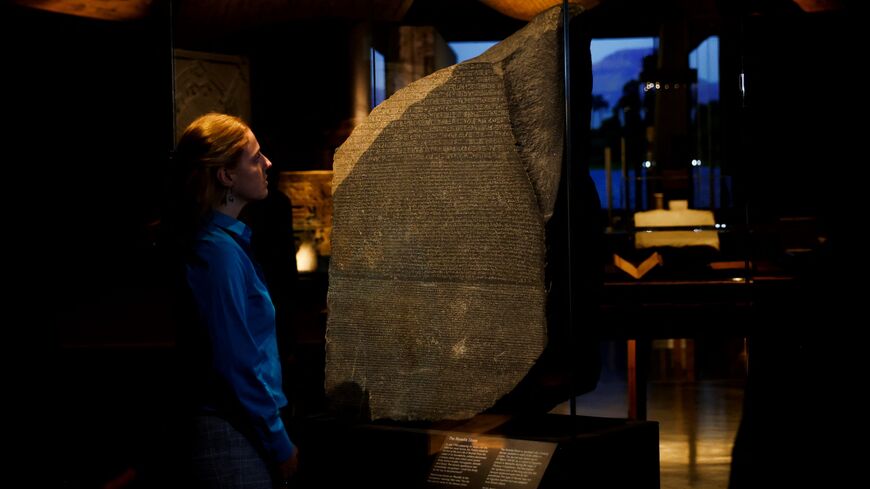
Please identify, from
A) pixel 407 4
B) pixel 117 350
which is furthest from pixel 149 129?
pixel 407 4

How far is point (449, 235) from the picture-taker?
269 centimetres

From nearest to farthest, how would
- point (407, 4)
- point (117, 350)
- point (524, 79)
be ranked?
point (524, 79)
point (407, 4)
point (117, 350)

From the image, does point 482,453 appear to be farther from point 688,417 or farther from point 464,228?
point 688,417

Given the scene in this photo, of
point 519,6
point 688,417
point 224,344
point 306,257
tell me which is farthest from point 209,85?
point 688,417

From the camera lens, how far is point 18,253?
13.5 ft

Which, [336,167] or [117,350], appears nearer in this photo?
[336,167]

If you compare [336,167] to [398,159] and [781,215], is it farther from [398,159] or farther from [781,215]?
[781,215]

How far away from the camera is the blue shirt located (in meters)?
2.02

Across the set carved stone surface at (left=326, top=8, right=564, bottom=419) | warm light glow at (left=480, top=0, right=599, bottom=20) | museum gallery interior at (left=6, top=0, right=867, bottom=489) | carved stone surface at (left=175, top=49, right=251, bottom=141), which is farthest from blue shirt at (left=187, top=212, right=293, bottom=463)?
carved stone surface at (left=175, top=49, right=251, bottom=141)

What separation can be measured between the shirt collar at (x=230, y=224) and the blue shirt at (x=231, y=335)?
0.08 ft

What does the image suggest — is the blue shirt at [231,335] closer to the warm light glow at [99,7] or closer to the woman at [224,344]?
the woman at [224,344]

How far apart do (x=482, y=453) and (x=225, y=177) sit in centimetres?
92

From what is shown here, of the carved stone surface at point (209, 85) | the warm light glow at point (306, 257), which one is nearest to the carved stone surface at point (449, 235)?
the carved stone surface at point (209, 85)

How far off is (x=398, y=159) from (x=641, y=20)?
257 centimetres
